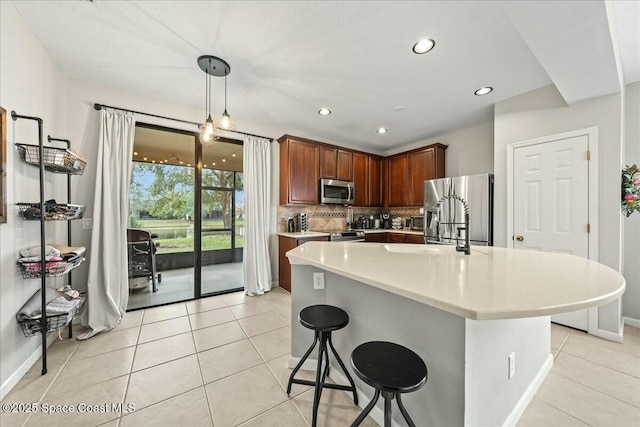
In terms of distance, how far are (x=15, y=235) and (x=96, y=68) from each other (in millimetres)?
1786

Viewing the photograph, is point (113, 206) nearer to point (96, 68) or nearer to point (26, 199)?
point (26, 199)

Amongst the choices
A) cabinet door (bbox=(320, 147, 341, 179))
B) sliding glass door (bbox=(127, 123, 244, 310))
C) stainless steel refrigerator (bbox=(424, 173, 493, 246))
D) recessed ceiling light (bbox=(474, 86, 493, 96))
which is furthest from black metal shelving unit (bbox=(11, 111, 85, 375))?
recessed ceiling light (bbox=(474, 86, 493, 96))

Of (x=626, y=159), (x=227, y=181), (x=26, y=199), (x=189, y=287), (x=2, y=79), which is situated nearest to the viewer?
(x=2, y=79)

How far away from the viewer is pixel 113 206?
107 inches

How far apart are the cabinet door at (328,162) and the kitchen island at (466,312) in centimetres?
275

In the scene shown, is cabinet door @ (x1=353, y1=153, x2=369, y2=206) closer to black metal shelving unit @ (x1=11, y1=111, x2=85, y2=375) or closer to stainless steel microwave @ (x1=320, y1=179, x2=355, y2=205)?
stainless steel microwave @ (x1=320, y1=179, x2=355, y2=205)

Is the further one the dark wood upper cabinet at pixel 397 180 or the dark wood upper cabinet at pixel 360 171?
the dark wood upper cabinet at pixel 397 180

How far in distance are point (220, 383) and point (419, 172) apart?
Answer: 4232mm

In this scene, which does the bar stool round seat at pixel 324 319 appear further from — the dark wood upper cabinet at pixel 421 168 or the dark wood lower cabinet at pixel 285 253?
the dark wood upper cabinet at pixel 421 168

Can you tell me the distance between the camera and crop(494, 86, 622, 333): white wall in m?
2.33

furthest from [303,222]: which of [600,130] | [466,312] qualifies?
[600,130]

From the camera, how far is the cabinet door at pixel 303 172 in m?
3.94

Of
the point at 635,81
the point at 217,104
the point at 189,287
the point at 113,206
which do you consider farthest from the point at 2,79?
the point at 635,81

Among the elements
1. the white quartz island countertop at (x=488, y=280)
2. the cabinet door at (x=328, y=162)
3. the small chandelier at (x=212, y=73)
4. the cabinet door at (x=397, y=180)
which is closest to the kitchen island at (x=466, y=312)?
the white quartz island countertop at (x=488, y=280)
